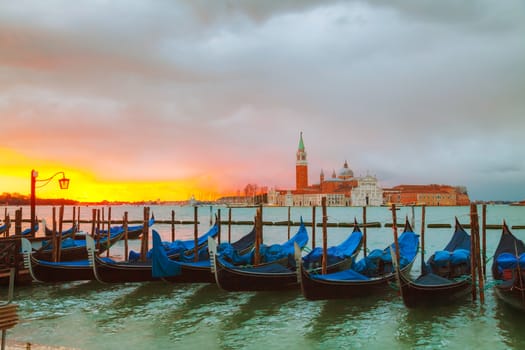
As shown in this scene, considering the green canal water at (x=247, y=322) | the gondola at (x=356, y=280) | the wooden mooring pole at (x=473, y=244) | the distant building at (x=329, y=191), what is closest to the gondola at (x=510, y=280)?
the green canal water at (x=247, y=322)

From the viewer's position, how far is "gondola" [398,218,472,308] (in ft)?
22.3

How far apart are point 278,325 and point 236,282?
138 cm

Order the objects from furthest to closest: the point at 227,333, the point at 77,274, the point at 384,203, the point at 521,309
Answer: the point at 384,203 → the point at 77,274 → the point at 521,309 → the point at 227,333

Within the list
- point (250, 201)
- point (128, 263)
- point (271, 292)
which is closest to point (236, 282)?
point (271, 292)

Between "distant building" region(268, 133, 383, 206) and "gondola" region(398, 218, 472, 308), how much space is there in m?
83.0

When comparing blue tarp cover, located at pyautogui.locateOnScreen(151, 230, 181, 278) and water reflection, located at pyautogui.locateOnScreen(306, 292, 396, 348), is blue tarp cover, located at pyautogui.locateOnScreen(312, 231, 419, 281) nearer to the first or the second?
water reflection, located at pyautogui.locateOnScreen(306, 292, 396, 348)

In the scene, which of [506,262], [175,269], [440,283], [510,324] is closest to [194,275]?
[175,269]

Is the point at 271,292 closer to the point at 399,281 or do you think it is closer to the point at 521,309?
the point at 399,281

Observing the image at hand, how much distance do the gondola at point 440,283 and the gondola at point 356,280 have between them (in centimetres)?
57

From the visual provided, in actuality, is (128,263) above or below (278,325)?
above

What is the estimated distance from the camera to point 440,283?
7.02 meters

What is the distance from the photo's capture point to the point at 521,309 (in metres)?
6.44

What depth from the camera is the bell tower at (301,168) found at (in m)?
109

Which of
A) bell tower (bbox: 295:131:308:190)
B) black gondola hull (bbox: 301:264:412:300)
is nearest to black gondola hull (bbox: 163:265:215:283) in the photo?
black gondola hull (bbox: 301:264:412:300)
